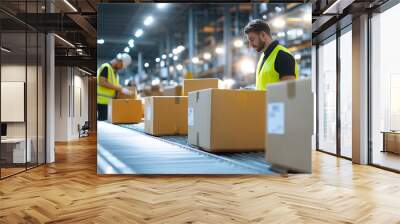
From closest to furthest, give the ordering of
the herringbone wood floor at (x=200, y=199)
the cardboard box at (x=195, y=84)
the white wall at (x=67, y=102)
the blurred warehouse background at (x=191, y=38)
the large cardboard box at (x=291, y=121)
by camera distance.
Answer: the large cardboard box at (x=291, y=121)
the blurred warehouse background at (x=191, y=38)
the cardboard box at (x=195, y=84)
the herringbone wood floor at (x=200, y=199)
the white wall at (x=67, y=102)

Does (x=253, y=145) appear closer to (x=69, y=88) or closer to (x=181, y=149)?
(x=181, y=149)

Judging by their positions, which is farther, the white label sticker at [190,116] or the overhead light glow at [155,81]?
the overhead light glow at [155,81]

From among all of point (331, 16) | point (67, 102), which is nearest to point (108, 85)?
point (331, 16)

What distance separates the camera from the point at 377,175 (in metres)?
5.12

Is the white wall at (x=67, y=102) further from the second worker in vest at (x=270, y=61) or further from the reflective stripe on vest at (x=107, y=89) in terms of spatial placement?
the second worker in vest at (x=270, y=61)

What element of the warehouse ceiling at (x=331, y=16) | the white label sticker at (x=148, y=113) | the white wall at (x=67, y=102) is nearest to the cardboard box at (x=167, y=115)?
the white label sticker at (x=148, y=113)

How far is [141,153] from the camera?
121 cm

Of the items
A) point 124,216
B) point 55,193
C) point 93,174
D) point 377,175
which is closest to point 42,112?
point 93,174

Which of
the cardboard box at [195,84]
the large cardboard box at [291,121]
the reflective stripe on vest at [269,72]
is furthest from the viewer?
the cardboard box at [195,84]

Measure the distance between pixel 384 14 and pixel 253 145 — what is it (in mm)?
5505

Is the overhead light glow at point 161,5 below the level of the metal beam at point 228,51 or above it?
above

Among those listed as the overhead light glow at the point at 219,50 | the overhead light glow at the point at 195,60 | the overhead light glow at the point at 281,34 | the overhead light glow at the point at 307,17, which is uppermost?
the overhead light glow at the point at 307,17

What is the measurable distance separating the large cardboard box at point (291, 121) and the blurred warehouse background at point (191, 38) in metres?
0.19

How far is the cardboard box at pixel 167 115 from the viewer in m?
1.16
